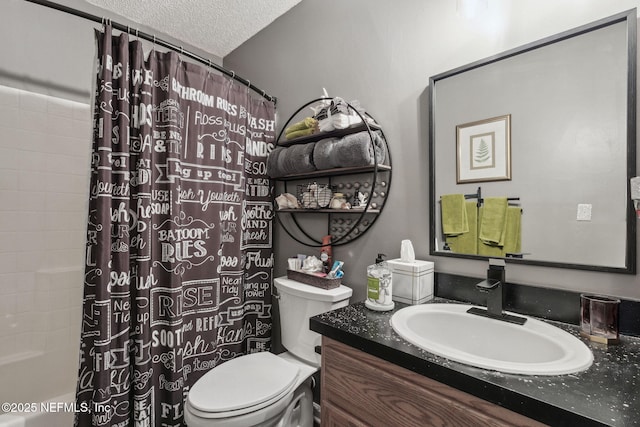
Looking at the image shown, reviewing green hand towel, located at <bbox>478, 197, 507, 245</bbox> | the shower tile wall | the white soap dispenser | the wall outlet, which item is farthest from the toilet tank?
the shower tile wall

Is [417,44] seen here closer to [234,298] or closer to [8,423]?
[234,298]

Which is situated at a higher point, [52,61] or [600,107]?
[52,61]

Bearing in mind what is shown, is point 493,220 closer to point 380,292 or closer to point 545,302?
point 545,302

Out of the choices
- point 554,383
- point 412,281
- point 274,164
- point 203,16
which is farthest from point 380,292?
point 203,16

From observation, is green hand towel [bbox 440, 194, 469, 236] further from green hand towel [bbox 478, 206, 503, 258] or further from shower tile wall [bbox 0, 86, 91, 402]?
shower tile wall [bbox 0, 86, 91, 402]

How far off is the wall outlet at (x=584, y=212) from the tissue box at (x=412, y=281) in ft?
1.68

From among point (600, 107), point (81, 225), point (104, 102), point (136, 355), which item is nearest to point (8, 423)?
point (136, 355)

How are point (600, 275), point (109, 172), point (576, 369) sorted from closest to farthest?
point (576, 369) → point (600, 275) → point (109, 172)

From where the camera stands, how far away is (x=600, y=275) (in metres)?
0.94

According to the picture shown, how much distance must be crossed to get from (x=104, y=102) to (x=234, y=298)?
119 cm

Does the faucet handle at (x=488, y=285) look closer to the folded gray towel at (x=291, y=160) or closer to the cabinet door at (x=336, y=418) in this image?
the cabinet door at (x=336, y=418)

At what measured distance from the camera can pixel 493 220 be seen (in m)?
1.15

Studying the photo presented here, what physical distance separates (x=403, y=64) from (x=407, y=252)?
86cm

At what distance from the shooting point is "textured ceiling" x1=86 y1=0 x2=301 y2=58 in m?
1.88
